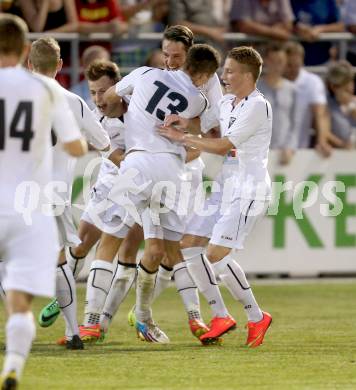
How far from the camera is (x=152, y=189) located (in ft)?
32.5

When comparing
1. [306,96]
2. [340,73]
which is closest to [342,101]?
[340,73]

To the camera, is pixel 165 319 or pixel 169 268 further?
pixel 165 319

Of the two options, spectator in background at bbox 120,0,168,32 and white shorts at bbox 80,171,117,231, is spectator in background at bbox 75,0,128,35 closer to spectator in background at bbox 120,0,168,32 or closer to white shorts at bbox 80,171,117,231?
spectator in background at bbox 120,0,168,32

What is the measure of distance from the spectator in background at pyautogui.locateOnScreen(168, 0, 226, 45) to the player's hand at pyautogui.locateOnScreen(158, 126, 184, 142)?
5.98 m

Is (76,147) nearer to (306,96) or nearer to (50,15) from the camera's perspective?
(50,15)

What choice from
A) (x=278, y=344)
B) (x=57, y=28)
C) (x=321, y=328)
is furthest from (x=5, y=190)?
(x=57, y=28)

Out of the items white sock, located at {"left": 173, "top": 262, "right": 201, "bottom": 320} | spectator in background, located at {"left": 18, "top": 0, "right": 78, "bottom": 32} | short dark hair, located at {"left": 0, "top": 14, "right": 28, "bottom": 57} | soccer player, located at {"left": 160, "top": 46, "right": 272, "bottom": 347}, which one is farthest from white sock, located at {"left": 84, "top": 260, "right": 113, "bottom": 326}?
spectator in background, located at {"left": 18, "top": 0, "right": 78, "bottom": 32}

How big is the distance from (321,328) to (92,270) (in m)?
2.39

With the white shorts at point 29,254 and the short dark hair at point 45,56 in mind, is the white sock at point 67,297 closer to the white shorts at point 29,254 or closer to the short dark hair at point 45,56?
the short dark hair at point 45,56

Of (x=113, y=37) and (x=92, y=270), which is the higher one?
(x=113, y=37)

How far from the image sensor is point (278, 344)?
10.2 m

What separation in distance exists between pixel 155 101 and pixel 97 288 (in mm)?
1523

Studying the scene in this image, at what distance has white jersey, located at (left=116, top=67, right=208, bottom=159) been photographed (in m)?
9.86

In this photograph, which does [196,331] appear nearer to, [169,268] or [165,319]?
[169,268]
